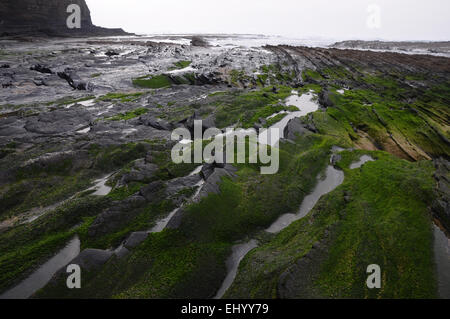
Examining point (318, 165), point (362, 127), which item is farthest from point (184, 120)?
point (362, 127)

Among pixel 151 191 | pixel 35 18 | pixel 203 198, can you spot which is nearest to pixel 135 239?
pixel 151 191

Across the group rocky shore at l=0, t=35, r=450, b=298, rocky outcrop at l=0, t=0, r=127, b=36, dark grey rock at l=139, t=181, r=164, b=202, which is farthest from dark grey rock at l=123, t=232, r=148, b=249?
rocky outcrop at l=0, t=0, r=127, b=36

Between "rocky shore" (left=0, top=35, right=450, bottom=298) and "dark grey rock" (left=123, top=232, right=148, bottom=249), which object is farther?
"dark grey rock" (left=123, top=232, right=148, bottom=249)

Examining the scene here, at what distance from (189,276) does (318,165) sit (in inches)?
574

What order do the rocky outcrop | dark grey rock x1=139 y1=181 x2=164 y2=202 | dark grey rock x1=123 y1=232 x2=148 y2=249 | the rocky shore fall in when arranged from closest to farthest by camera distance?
the rocky shore, dark grey rock x1=123 y1=232 x2=148 y2=249, dark grey rock x1=139 y1=181 x2=164 y2=202, the rocky outcrop

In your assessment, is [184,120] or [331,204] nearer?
[331,204]

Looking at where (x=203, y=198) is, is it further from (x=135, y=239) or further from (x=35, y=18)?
(x=35, y=18)

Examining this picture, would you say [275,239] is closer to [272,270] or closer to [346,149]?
[272,270]

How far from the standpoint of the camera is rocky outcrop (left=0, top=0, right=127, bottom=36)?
376 feet

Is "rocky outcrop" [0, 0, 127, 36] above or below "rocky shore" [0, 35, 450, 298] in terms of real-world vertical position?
above

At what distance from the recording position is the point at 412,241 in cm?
1223

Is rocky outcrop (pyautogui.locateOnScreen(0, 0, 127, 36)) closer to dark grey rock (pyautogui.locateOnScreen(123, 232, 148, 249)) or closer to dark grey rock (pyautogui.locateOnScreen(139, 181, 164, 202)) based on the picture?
dark grey rock (pyautogui.locateOnScreen(139, 181, 164, 202))

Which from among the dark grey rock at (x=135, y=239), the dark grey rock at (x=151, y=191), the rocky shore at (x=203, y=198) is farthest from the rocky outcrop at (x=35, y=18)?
the dark grey rock at (x=135, y=239)
